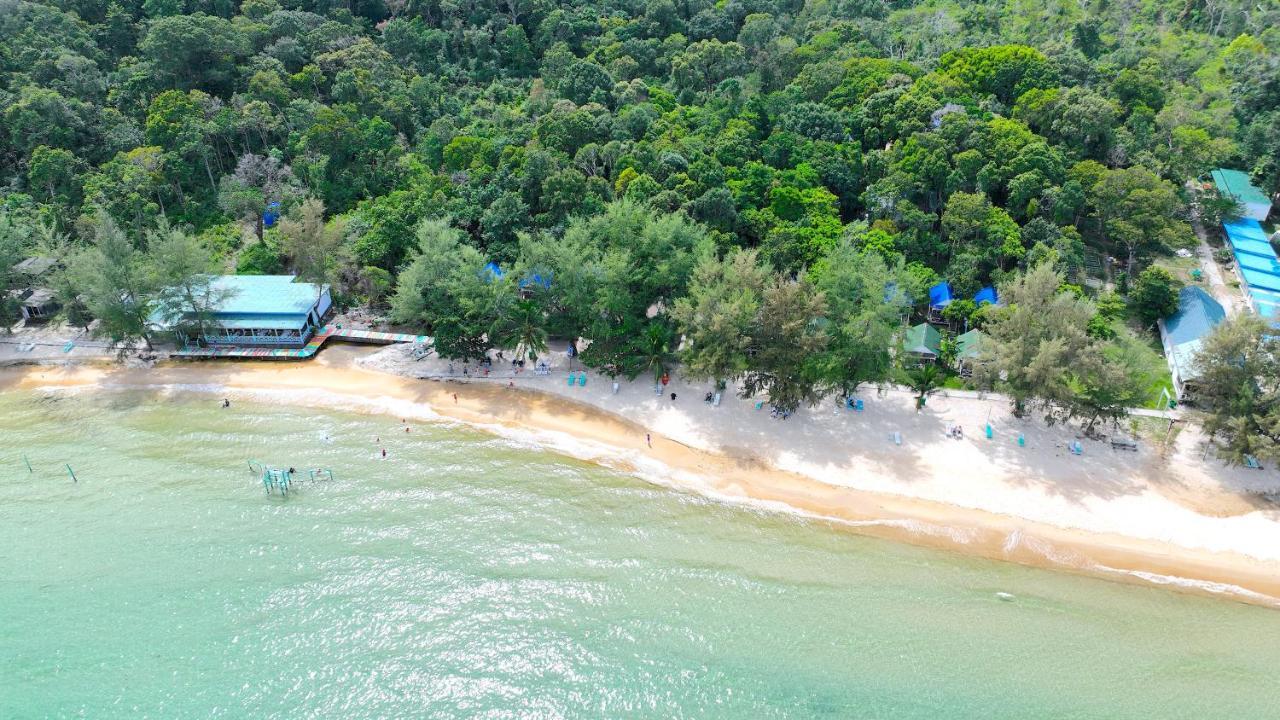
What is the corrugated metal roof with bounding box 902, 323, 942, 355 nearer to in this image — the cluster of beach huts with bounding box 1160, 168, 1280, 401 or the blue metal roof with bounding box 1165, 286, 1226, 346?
the cluster of beach huts with bounding box 1160, 168, 1280, 401

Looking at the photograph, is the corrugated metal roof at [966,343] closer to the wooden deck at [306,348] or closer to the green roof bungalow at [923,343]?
the green roof bungalow at [923,343]

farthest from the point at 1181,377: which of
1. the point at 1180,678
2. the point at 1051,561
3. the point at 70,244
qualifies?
the point at 70,244

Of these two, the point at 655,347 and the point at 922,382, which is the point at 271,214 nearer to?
the point at 655,347

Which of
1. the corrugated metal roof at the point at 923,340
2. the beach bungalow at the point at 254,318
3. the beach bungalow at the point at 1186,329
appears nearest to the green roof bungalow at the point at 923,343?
the corrugated metal roof at the point at 923,340

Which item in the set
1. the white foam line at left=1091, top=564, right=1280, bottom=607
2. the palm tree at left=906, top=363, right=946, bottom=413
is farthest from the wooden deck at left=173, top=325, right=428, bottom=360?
the white foam line at left=1091, top=564, right=1280, bottom=607

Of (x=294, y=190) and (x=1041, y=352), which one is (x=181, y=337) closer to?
(x=294, y=190)

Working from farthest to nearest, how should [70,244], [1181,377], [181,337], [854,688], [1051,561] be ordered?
[70,244], [181,337], [1181,377], [1051,561], [854,688]

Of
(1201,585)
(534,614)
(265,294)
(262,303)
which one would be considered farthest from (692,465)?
(265,294)
